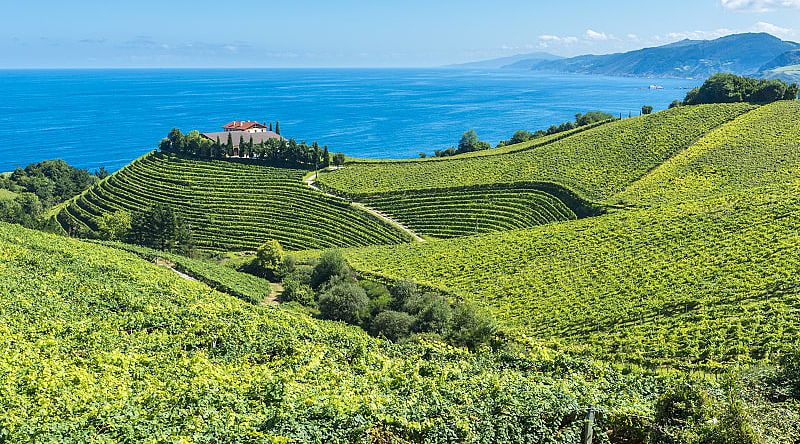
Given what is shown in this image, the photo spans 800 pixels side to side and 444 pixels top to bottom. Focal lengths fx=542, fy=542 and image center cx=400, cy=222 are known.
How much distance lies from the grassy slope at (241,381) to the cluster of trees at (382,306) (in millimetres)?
7565

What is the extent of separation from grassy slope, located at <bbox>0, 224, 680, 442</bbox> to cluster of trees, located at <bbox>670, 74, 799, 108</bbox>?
286 feet

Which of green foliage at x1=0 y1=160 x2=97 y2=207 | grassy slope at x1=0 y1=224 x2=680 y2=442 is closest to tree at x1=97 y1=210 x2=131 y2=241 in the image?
grassy slope at x1=0 y1=224 x2=680 y2=442

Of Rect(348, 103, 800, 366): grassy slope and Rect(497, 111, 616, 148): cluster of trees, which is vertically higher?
Rect(497, 111, 616, 148): cluster of trees

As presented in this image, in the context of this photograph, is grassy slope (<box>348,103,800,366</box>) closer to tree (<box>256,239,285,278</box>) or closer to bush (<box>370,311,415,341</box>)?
bush (<box>370,311,415,341</box>)

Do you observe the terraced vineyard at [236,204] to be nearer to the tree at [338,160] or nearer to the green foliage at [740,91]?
the tree at [338,160]

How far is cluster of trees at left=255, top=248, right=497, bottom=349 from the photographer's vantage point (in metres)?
32.0

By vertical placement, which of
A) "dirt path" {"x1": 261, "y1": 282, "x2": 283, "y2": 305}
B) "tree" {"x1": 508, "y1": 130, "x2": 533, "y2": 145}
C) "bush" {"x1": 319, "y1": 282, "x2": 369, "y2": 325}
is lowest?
"dirt path" {"x1": 261, "y1": 282, "x2": 283, "y2": 305}

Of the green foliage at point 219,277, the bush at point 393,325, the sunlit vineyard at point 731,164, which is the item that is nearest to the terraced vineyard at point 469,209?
the sunlit vineyard at point 731,164

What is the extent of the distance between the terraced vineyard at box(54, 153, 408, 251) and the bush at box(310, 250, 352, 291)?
17.4 meters

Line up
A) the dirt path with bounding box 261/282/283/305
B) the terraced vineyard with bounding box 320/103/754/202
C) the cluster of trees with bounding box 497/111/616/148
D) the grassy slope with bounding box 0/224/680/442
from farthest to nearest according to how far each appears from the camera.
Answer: the cluster of trees with bounding box 497/111/616/148 → the terraced vineyard with bounding box 320/103/754/202 → the dirt path with bounding box 261/282/283/305 → the grassy slope with bounding box 0/224/680/442

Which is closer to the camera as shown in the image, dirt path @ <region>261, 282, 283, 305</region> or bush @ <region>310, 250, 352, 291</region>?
dirt path @ <region>261, 282, 283, 305</region>

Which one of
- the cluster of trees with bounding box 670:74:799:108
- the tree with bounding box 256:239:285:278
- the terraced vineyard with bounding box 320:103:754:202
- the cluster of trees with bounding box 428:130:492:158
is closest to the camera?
the tree with bounding box 256:239:285:278

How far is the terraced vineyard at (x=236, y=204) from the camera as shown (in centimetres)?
6750

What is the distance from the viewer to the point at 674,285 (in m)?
34.0
